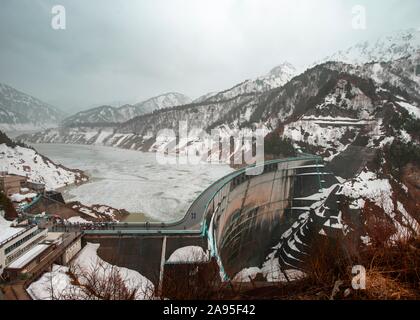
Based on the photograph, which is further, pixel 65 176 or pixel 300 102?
pixel 300 102

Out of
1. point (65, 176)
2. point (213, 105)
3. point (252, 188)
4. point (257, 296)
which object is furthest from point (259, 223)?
point (213, 105)

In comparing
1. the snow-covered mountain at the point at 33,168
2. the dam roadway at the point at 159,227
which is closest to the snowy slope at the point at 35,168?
the snow-covered mountain at the point at 33,168

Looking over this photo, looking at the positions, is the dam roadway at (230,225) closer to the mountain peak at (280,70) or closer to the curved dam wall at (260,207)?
the curved dam wall at (260,207)

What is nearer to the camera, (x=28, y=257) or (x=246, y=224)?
(x=28, y=257)

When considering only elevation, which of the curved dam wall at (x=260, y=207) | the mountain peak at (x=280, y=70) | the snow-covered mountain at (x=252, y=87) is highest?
the mountain peak at (x=280, y=70)

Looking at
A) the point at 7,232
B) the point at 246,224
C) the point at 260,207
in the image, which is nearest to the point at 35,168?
the point at 7,232

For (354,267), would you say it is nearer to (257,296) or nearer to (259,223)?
(257,296)

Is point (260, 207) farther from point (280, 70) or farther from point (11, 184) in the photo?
point (280, 70)

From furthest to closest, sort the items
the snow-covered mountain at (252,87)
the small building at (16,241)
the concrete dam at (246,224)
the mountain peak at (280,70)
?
the mountain peak at (280,70) → the snow-covered mountain at (252,87) → the concrete dam at (246,224) → the small building at (16,241)
